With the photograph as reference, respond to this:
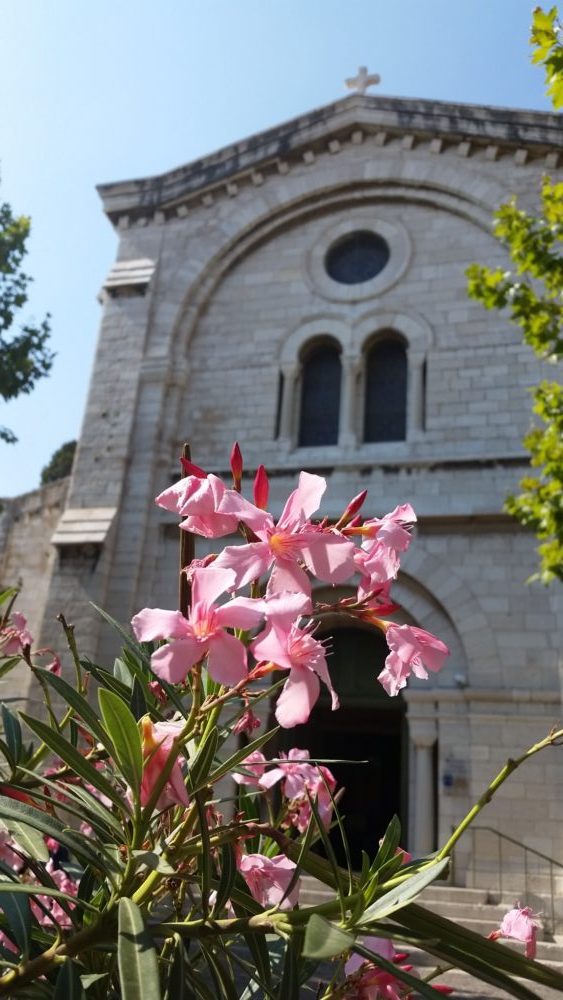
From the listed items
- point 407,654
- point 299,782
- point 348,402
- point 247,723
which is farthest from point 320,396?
point 407,654

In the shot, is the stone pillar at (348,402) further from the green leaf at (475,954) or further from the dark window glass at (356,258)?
the green leaf at (475,954)

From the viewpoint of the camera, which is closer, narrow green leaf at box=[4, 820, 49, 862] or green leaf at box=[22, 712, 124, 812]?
green leaf at box=[22, 712, 124, 812]

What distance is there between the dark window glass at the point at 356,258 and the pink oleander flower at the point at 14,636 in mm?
10166

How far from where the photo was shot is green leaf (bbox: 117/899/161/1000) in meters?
0.87

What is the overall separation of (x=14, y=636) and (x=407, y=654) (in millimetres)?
1270

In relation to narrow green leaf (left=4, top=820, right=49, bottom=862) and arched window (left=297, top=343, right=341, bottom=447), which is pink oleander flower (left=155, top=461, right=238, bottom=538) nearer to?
narrow green leaf (left=4, top=820, right=49, bottom=862)

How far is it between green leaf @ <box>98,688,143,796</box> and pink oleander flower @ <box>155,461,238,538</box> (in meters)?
0.28

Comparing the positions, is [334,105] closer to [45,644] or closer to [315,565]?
[45,644]

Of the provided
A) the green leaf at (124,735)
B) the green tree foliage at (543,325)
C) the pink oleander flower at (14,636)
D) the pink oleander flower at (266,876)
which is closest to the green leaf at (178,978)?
the green leaf at (124,735)

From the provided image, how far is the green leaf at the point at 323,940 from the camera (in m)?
0.82

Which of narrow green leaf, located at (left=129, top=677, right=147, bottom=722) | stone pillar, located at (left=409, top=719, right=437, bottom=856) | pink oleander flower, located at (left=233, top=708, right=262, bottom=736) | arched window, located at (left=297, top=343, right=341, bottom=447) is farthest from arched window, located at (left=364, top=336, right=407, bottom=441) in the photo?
narrow green leaf, located at (left=129, top=677, right=147, bottom=722)

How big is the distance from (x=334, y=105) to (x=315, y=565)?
12862mm

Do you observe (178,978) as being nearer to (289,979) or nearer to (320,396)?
(289,979)

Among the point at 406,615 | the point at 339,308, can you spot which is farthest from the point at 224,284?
the point at 406,615
